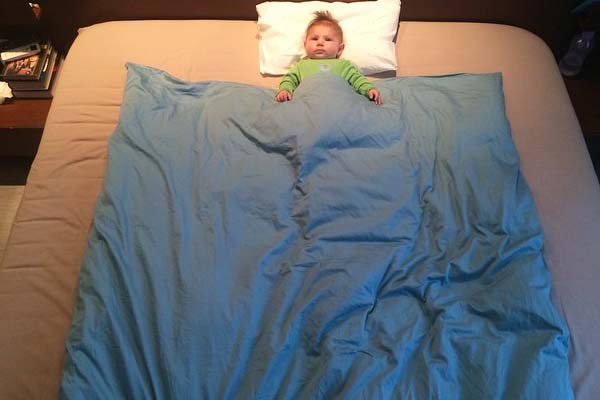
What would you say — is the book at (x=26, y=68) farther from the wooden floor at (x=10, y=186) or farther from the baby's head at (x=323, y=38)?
the baby's head at (x=323, y=38)

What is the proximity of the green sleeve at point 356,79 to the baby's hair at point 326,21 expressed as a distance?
133 mm

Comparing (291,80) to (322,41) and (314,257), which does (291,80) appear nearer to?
(322,41)

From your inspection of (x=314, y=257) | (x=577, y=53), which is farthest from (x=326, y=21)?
(x=577, y=53)

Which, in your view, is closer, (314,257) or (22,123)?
(314,257)

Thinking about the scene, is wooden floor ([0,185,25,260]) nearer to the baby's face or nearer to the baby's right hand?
the baby's right hand

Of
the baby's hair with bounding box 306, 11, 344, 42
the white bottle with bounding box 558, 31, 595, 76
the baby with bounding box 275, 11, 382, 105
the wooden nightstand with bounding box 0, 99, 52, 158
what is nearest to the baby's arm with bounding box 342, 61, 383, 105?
the baby with bounding box 275, 11, 382, 105

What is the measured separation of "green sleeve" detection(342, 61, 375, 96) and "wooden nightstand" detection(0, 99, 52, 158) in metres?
1.17

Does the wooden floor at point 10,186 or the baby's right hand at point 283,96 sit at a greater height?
the baby's right hand at point 283,96

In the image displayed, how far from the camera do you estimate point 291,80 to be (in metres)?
1.62

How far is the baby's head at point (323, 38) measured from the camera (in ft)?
5.39

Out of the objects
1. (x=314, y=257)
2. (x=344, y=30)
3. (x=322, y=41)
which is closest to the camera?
(x=314, y=257)

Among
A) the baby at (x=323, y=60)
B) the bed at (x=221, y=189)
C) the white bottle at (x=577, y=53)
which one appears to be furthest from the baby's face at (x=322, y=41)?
the white bottle at (x=577, y=53)

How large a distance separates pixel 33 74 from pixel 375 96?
4.33 feet

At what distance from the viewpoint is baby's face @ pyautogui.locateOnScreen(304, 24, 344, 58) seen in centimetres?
164
